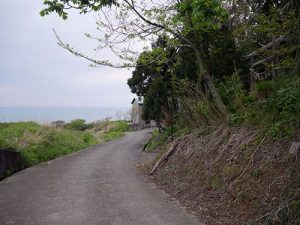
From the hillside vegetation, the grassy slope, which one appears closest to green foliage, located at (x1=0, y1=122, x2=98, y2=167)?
the grassy slope

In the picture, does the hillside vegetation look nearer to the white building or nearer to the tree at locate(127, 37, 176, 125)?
the tree at locate(127, 37, 176, 125)

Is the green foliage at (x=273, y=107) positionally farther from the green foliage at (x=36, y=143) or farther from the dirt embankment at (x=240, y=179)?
the green foliage at (x=36, y=143)

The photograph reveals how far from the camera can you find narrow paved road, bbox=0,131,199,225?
7.16 metres

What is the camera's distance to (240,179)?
7.52 m

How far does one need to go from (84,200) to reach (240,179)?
3656mm

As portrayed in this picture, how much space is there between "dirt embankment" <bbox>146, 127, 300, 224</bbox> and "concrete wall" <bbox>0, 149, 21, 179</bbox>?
5.50 meters

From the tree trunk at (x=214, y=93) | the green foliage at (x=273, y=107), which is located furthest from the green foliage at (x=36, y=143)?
the green foliage at (x=273, y=107)

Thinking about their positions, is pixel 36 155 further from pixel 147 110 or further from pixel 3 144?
pixel 147 110

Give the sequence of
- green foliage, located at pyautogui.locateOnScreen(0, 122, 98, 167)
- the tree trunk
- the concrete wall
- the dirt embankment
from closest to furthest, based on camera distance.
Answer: the dirt embankment < the tree trunk < the concrete wall < green foliage, located at pyautogui.locateOnScreen(0, 122, 98, 167)

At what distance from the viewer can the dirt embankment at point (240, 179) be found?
20.3 feet

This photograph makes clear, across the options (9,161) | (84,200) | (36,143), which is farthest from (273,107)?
(36,143)

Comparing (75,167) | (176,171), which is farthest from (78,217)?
(75,167)

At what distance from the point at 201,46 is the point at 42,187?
28.4ft

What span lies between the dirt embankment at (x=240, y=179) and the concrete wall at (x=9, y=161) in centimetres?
550
